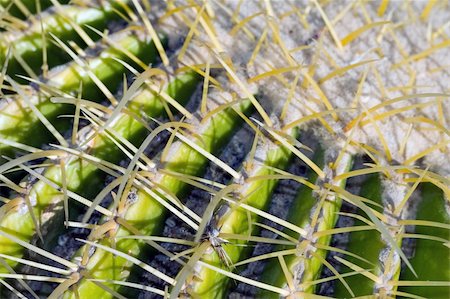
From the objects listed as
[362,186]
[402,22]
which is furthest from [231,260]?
[402,22]

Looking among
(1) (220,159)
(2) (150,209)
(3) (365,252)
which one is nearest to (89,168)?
(2) (150,209)

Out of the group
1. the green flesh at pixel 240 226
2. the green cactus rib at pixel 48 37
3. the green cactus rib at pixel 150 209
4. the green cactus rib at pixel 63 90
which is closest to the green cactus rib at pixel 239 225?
the green flesh at pixel 240 226

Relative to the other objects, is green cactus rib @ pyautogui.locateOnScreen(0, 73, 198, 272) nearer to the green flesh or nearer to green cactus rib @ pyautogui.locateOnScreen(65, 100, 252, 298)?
green cactus rib @ pyautogui.locateOnScreen(65, 100, 252, 298)

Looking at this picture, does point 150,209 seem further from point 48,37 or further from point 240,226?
point 48,37

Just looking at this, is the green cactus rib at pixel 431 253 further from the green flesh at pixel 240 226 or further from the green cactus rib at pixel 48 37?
the green cactus rib at pixel 48 37

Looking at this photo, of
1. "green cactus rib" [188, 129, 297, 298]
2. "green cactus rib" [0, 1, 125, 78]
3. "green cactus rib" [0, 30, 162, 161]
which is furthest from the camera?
"green cactus rib" [0, 1, 125, 78]

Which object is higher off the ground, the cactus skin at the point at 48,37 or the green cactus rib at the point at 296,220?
the cactus skin at the point at 48,37

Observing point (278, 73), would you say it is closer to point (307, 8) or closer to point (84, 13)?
point (307, 8)

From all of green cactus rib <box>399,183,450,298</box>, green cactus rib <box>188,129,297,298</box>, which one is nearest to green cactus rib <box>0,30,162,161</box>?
green cactus rib <box>188,129,297,298</box>
